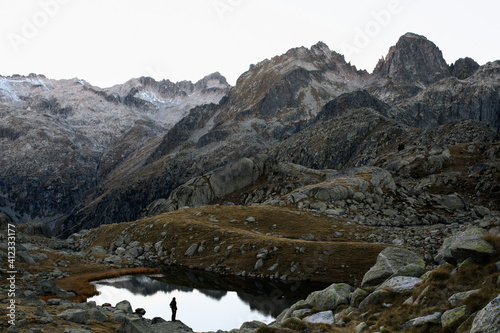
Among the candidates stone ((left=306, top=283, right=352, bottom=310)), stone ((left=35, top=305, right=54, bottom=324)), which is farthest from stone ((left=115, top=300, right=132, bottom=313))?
stone ((left=306, top=283, right=352, bottom=310))

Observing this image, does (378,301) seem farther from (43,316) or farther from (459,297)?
(43,316)

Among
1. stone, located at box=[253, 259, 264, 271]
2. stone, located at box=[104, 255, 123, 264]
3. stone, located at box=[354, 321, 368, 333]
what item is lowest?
stone, located at box=[354, 321, 368, 333]

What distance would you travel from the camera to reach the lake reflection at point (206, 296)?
3588cm

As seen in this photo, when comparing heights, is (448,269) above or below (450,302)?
above

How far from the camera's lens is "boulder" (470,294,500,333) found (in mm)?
11497

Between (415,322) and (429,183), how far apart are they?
9223cm

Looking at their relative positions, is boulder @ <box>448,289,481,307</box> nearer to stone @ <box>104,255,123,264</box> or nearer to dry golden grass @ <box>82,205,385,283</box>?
dry golden grass @ <box>82,205,385,283</box>

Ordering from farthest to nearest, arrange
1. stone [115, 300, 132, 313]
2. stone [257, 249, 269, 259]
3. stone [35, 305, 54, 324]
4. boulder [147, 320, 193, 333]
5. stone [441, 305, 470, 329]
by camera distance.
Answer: stone [257, 249, 269, 259], stone [115, 300, 132, 313], boulder [147, 320, 193, 333], stone [35, 305, 54, 324], stone [441, 305, 470, 329]

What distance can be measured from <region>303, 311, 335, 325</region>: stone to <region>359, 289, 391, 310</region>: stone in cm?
209

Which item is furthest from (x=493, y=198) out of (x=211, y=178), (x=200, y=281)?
(x=211, y=178)

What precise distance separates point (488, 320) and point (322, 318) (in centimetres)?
1127

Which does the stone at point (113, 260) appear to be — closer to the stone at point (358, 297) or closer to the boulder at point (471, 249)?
the stone at point (358, 297)

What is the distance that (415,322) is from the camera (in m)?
15.8

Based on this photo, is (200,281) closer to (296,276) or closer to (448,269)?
(296,276)
